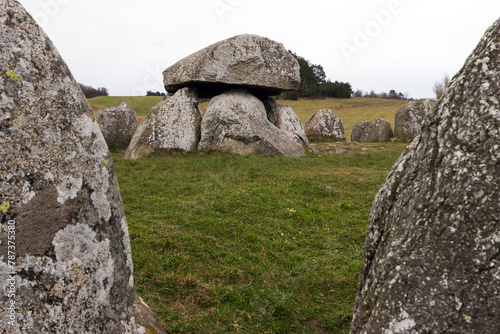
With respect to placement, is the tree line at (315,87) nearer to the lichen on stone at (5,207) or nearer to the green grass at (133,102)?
the green grass at (133,102)

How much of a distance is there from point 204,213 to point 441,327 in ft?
17.6

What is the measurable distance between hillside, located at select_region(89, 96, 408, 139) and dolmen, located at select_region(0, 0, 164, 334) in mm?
37026

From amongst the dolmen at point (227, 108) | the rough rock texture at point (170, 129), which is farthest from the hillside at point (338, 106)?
the rough rock texture at point (170, 129)

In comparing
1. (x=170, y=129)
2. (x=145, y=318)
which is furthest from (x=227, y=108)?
(x=145, y=318)

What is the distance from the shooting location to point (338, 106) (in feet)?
169

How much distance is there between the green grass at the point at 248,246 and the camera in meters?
4.31

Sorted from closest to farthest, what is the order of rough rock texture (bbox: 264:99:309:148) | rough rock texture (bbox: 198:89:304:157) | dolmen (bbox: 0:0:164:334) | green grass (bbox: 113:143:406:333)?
dolmen (bbox: 0:0:164:334)
green grass (bbox: 113:143:406:333)
rough rock texture (bbox: 198:89:304:157)
rough rock texture (bbox: 264:99:309:148)

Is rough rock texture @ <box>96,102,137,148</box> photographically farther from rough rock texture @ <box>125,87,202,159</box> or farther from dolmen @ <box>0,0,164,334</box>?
dolmen @ <box>0,0,164,334</box>

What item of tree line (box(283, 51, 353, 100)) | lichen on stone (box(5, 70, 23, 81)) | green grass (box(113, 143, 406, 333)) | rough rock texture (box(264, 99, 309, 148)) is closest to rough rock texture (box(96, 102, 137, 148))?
rough rock texture (box(264, 99, 309, 148))

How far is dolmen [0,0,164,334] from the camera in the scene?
8.18 ft

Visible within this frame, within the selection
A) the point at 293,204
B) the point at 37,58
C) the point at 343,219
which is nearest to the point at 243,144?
the point at 293,204

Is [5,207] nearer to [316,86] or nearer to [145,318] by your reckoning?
[145,318]

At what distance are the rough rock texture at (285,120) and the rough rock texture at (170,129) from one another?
3.67 metres

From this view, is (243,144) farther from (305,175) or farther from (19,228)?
(19,228)
